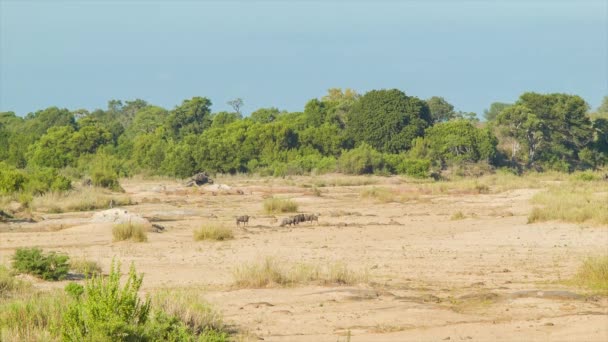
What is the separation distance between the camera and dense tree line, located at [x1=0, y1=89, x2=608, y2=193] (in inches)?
2415

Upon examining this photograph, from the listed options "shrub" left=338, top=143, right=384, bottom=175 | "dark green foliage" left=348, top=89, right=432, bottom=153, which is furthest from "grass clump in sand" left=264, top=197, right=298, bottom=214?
"dark green foliage" left=348, top=89, right=432, bottom=153

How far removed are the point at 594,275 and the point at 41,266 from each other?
8.15 meters

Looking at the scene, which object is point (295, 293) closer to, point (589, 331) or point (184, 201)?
point (589, 331)

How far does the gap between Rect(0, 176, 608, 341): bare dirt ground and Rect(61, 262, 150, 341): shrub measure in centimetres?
187

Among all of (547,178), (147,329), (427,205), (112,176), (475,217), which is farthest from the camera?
(547,178)

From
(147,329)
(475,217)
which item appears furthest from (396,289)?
(475,217)

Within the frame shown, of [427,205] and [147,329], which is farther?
[427,205]

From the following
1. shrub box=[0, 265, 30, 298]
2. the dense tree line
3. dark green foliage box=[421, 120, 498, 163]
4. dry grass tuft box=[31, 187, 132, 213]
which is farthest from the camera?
dark green foliage box=[421, 120, 498, 163]

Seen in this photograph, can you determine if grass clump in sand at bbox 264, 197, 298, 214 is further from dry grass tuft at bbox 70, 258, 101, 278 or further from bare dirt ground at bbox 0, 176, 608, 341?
dry grass tuft at bbox 70, 258, 101, 278

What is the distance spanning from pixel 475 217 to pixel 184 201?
1349cm

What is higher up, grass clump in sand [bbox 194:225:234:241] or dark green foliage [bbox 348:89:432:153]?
dark green foliage [bbox 348:89:432:153]

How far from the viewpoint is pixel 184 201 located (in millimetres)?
39125

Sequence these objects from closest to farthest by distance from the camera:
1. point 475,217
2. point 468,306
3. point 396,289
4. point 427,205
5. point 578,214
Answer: point 468,306 → point 396,289 → point 578,214 → point 475,217 → point 427,205

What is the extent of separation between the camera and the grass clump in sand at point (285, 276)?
1420 cm
